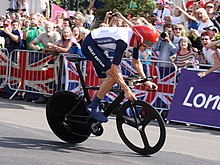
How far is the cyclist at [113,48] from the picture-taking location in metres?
7.99

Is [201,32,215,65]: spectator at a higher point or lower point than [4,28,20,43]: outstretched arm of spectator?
higher

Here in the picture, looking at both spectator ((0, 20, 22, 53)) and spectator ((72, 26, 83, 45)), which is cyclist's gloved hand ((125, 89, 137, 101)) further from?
spectator ((0, 20, 22, 53))

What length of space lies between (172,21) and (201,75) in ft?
16.2

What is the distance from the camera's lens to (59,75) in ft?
46.0

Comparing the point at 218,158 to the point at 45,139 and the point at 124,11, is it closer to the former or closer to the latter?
the point at 45,139

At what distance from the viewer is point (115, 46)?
8164 millimetres

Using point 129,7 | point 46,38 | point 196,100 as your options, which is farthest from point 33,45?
point 129,7

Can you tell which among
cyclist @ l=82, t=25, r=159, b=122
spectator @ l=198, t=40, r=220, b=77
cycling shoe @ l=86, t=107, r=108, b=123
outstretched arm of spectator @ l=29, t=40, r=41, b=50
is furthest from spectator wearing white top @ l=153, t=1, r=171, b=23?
cycling shoe @ l=86, t=107, r=108, b=123

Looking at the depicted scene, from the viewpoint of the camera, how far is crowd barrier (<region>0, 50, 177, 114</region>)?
40.8 ft

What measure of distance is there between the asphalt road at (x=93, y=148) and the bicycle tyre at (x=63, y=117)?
0.43ft

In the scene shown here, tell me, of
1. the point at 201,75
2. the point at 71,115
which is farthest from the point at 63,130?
the point at 201,75

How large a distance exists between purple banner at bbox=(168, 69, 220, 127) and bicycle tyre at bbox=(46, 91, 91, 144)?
3417mm

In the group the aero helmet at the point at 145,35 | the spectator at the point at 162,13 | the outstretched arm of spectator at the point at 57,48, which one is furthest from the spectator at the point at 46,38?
the aero helmet at the point at 145,35

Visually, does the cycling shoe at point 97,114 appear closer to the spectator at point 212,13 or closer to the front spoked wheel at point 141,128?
the front spoked wheel at point 141,128
